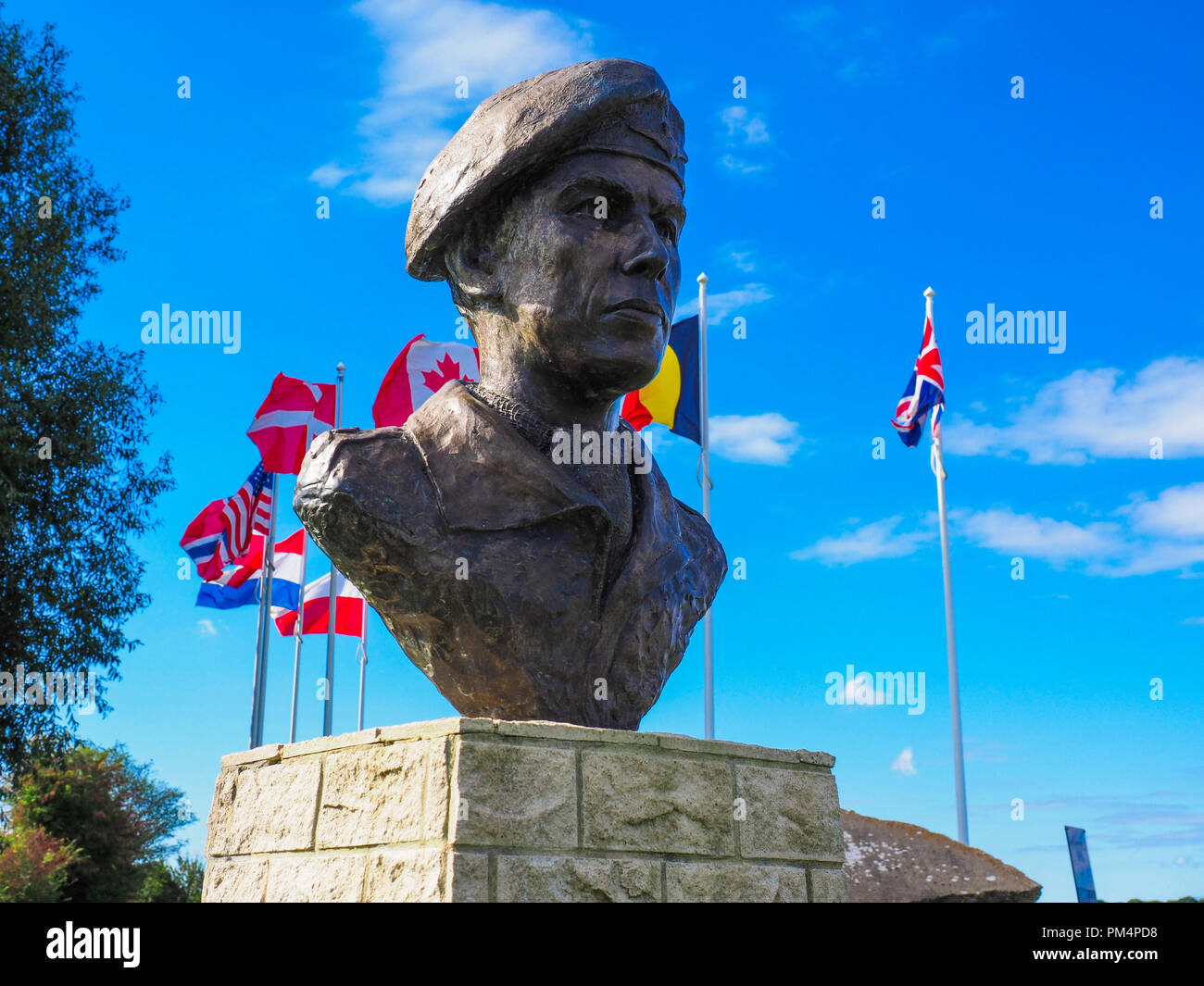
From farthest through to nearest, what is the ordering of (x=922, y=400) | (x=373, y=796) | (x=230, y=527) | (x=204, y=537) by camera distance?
1. (x=204, y=537)
2. (x=230, y=527)
3. (x=922, y=400)
4. (x=373, y=796)

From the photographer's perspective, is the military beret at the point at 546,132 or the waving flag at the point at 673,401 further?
the waving flag at the point at 673,401

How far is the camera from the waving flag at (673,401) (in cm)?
1162

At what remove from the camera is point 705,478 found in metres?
11.5

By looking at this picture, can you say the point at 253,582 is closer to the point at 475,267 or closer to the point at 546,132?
the point at 475,267

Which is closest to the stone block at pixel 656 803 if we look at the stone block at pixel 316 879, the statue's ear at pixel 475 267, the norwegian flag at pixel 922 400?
the stone block at pixel 316 879

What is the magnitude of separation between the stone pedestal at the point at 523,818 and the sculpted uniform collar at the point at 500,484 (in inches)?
27.1

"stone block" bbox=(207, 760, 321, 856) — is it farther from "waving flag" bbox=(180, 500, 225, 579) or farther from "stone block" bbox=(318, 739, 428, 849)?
"waving flag" bbox=(180, 500, 225, 579)

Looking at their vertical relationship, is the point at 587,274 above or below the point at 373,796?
above

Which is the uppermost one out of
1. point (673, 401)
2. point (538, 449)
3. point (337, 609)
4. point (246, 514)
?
point (673, 401)

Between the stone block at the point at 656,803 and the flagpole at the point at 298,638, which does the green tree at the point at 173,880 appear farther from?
the stone block at the point at 656,803

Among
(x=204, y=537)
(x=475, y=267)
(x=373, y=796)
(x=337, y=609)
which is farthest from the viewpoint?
(x=337, y=609)

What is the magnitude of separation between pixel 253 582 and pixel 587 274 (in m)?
12.8

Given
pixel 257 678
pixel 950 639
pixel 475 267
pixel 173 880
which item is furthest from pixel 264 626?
pixel 173 880

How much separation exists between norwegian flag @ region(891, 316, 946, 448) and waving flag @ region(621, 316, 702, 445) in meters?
2.35
